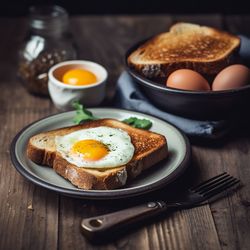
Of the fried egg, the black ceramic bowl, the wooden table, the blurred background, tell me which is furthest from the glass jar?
the blurred background

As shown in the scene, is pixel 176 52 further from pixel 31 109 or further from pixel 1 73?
pixel 1 73

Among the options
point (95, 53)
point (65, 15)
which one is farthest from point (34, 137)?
point (95, 53)

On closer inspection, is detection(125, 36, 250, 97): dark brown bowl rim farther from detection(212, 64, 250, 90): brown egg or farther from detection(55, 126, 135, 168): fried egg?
detection(55, 126, 135, 168): fried egg

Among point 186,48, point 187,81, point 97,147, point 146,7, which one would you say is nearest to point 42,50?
point 186,48

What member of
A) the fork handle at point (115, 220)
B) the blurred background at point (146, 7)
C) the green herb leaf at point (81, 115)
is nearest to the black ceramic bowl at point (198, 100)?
the green herb leaf at point (81, 115)

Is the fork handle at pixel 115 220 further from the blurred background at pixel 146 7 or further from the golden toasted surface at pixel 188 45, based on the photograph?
the blurred background at pixel 146 7

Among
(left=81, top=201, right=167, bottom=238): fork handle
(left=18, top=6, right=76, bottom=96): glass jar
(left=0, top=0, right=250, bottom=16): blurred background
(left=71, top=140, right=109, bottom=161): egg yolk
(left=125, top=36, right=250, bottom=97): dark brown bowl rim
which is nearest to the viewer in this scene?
(left=81, top=201, right=167, bottom=238): fork handle

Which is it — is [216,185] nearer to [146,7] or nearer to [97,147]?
[97,147]
